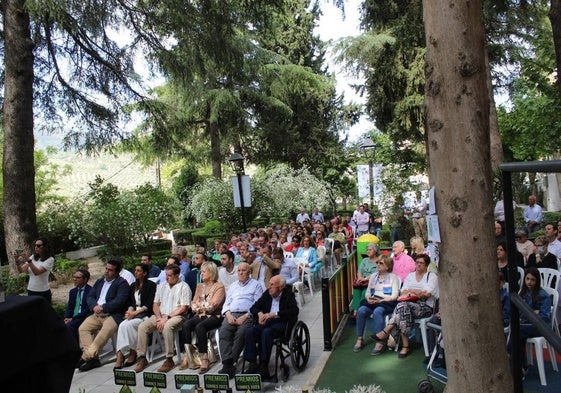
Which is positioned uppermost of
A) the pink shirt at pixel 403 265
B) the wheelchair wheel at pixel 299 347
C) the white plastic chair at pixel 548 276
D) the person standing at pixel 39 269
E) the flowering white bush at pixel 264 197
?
the flowering white bush at pixel 264 197

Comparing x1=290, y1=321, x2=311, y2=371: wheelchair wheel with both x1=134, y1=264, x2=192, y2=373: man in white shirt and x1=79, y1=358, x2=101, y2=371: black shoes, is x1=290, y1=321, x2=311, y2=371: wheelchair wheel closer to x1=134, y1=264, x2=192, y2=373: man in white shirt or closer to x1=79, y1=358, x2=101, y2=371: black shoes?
x1=134, y1=264, x2=192, y2=373: man in white shirt

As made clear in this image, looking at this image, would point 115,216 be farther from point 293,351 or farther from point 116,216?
point 293,351

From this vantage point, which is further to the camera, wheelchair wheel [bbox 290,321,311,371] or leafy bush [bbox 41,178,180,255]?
leafy bush [bbox 41,178,180,255]

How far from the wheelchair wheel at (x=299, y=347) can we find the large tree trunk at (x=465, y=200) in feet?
12.1

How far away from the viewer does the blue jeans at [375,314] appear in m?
6.82

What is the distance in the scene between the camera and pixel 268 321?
636 centimetres

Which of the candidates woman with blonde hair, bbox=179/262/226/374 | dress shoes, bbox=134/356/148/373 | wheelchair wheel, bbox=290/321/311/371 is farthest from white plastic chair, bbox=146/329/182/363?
wheelchair wheel, bbox=290/321/311/371

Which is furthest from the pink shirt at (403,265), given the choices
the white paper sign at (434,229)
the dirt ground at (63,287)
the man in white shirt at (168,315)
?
the dirt ground at (63,287)

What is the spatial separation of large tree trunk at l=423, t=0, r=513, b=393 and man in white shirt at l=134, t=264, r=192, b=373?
5.13m

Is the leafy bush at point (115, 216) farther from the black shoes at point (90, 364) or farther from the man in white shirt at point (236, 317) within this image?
the man in white shirt at point (236, 317)

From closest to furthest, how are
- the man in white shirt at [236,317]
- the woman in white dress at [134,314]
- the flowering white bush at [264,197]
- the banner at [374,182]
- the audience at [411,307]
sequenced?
the man in white shirt at [236,317] → the audience at [411,307] → the woman in white dress at [134,314] → the banner at [374,182] → the flowering white bush at [264,197]

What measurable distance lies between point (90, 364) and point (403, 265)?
186 inches

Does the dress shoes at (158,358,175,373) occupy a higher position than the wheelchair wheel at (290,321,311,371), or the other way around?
the wheelchair wheel at (290,321,311,371)

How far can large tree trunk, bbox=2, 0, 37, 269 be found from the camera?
12.3 m
